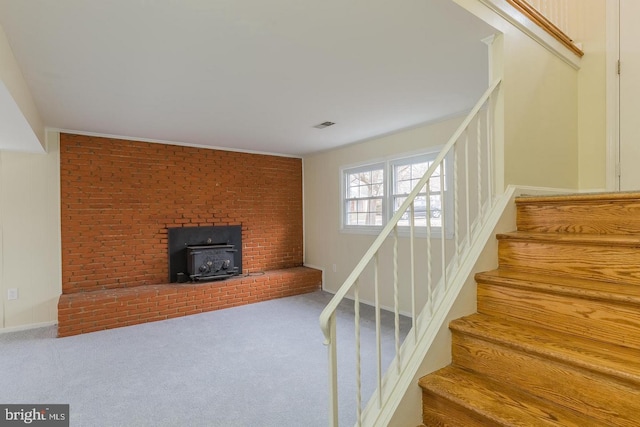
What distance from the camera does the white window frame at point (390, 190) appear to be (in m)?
3.72

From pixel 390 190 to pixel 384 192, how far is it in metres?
0.12

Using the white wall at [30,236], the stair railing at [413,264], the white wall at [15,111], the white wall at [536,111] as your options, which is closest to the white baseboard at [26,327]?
the white wall at [30,236]

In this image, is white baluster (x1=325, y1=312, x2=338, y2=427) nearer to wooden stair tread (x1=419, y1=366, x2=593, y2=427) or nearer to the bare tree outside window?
wooden stair tread (x1=419, y1=366, x2=593, y2=427)

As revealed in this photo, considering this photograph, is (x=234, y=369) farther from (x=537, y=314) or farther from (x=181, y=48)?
(x=181, y=48)

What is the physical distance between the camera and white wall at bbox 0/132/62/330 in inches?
148

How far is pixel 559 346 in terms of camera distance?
1.28 m

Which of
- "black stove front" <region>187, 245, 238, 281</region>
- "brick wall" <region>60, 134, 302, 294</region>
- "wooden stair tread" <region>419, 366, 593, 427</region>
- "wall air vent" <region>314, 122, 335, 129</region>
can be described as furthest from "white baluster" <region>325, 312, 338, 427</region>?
"brick wall" <region>60, 134, 302, 294</region>

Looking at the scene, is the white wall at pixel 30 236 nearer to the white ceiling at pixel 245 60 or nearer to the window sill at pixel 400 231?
the white ceiling at pixel 245 60

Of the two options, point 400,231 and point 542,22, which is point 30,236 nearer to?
point 400,231

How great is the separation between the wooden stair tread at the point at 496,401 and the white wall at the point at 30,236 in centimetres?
453

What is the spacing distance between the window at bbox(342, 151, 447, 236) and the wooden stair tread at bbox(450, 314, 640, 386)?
2.40m

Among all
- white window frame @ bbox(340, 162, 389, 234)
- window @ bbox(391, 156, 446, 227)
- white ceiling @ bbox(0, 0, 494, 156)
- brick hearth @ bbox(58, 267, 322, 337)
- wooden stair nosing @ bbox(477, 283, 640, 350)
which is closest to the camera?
wooden stair nosing @ bbox(477, 283, 640, 350)

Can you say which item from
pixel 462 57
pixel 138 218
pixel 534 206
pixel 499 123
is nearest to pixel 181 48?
pixel 462 57

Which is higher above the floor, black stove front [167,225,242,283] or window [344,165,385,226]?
window [344,165,385,226]
